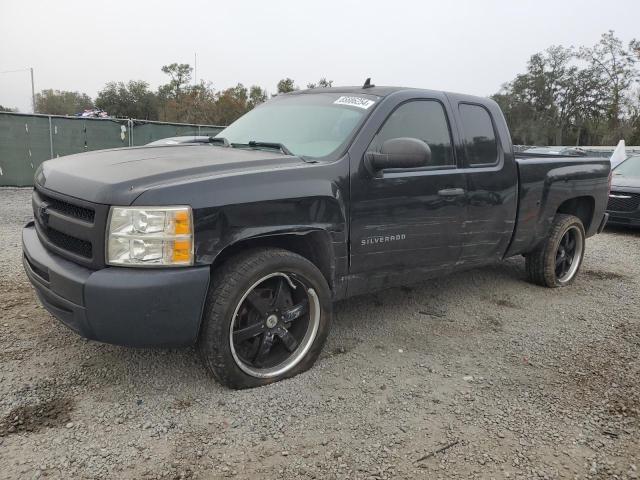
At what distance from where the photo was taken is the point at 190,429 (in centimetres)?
254

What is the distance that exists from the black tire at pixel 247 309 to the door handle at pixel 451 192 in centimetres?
124

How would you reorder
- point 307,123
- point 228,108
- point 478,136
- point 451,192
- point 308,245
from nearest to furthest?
point 308,245, point 307,123, point 451,192, point 478,136, point 228,108

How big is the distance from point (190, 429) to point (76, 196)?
136cm

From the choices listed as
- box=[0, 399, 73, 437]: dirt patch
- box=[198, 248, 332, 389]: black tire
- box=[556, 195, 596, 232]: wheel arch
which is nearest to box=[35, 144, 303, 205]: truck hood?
box=[198, 248, 332, 389]: black tire

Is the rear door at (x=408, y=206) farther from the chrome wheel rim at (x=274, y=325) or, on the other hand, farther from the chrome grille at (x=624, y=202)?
the chrome grille at (x=624, y=202)

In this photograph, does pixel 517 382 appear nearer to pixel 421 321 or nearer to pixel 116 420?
pixel 421 321

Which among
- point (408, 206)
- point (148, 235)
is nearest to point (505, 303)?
point (408, 206)

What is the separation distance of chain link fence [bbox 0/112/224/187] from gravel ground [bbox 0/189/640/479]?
8.87 m

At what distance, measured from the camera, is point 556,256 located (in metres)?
5.36

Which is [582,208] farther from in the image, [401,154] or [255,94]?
[255,94]

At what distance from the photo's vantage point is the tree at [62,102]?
6650cm

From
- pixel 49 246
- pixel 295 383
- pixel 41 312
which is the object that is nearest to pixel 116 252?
Answer: pixel 49 246

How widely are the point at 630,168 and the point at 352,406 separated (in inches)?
395

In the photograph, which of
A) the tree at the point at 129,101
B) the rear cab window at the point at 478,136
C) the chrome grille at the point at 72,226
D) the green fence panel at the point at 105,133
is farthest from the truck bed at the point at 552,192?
the tree at the point at 129,101
